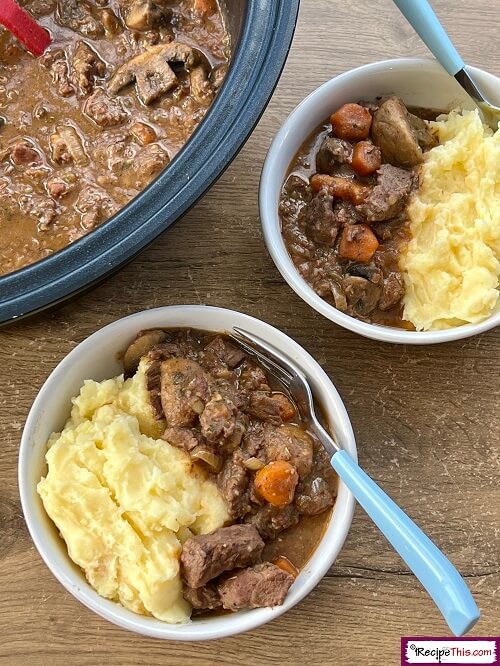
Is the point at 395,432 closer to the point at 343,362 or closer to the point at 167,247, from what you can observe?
the point at 343,362

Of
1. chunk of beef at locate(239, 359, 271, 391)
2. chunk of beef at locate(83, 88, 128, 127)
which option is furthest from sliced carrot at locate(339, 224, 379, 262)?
chunk of beef at locate(83, 88, 128, 127)

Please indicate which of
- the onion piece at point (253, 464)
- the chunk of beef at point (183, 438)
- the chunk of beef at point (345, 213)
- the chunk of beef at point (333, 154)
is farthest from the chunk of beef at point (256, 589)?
the chunk of beef at point (333, 154)

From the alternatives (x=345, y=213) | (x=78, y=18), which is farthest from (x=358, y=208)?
(x=78, y=18)

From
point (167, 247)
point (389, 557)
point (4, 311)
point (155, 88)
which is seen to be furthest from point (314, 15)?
point (389, 557)

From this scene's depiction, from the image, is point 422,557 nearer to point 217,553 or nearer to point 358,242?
point 217,553

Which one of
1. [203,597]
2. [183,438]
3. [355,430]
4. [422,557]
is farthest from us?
[355,430]

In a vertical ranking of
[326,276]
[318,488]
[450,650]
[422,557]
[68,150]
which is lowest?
[450,650]

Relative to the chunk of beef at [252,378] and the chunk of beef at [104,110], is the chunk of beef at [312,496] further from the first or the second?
the chunk of beef at [104,110]

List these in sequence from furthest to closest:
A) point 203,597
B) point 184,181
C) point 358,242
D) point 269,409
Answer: point 358,242
point 269,409
point 203,597
point 184,181
